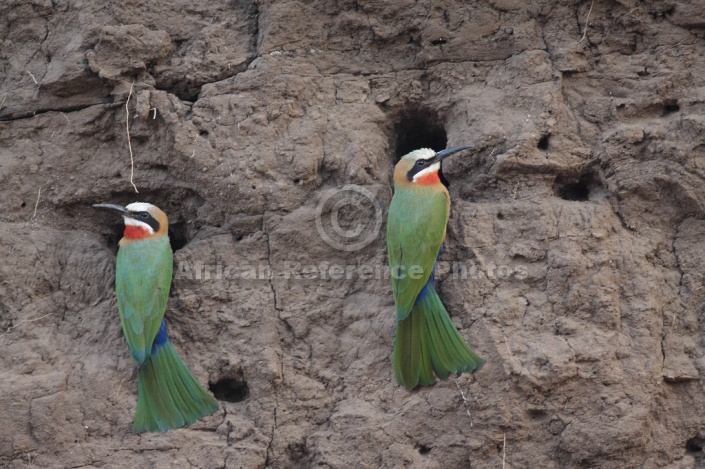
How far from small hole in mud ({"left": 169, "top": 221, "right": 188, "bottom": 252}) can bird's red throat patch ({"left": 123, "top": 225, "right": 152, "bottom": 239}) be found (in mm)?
222

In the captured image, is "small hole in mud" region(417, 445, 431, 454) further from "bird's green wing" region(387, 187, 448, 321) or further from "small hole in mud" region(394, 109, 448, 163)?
"small hole in mud" region(394, 109, 448, 163)

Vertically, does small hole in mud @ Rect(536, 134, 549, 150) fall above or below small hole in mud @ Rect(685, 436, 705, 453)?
above

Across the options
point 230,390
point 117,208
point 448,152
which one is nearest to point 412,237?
point 448,152

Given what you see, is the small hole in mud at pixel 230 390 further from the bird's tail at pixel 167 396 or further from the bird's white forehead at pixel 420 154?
the bird's white forehead at pixel 420 154

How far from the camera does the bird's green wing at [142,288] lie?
3.92 m

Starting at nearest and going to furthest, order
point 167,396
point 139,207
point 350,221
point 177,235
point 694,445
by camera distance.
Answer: point 694,445, point 167,396, point 350,221, point 139,207, point 177,235

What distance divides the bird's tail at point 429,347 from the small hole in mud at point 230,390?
0.64 meters

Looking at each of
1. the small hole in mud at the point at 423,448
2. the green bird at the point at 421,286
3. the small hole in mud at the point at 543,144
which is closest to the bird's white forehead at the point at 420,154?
the green bird at the point at 421,286

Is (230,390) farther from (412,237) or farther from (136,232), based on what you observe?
(412,237)

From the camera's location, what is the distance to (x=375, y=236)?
4137 millimetres

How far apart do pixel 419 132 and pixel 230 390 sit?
1379mm

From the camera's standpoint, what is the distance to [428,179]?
4.11m

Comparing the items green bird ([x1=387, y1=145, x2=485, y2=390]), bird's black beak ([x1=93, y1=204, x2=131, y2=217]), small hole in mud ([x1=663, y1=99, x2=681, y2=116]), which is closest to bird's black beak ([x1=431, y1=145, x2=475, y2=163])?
green bird ([x1=387, y1=145, x2=485, y2=390])

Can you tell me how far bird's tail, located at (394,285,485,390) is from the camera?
148 inches
